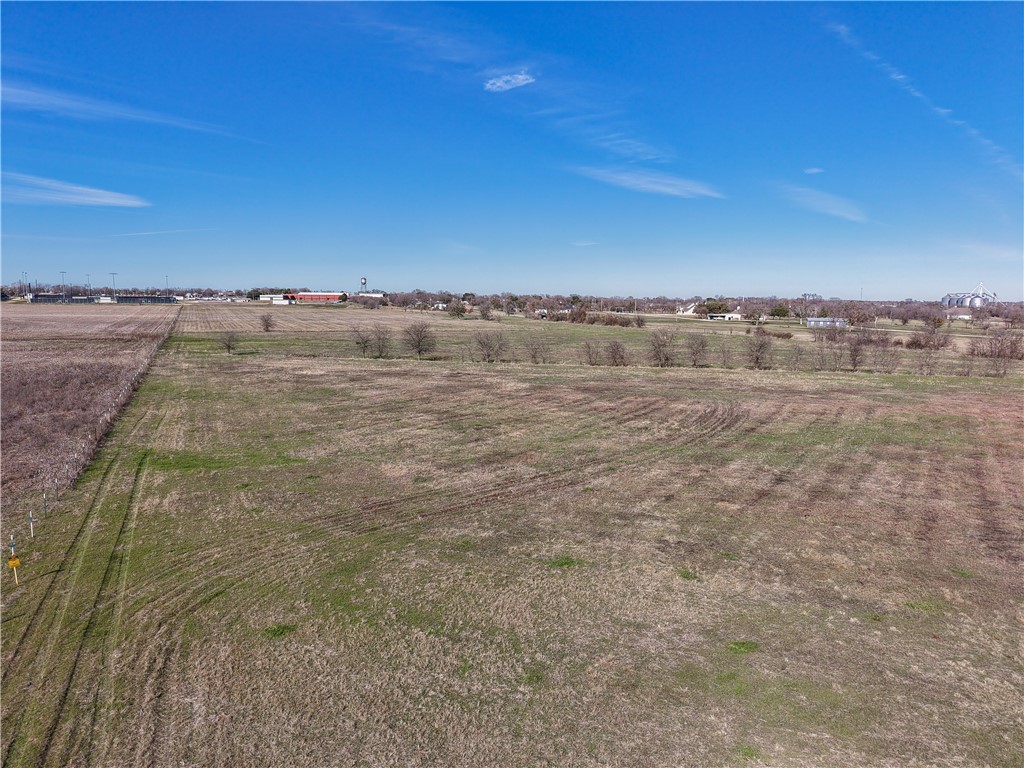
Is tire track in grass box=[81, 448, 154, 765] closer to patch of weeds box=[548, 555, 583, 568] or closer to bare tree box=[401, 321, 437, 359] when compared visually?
patch of weeds box=[548, 555, 583, 568]

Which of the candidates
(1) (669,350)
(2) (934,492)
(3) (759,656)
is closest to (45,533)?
(3) (759,656)

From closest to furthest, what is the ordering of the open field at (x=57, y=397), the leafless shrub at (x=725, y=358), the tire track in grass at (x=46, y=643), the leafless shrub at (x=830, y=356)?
1. the tire track in grass at (x=46, y=643)
2. the open field at (x=57, y=397)
3. the leafless shrub at (x=830, y=356)
4. the leafless shrub at (x=725, y=358)

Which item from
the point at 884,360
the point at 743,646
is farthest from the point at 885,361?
the point at 743,646

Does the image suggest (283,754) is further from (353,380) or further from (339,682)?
(353,380)

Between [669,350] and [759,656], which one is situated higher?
[669,350]

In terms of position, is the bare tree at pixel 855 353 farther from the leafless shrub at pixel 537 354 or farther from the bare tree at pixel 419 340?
the bare tree at pixel 419 340

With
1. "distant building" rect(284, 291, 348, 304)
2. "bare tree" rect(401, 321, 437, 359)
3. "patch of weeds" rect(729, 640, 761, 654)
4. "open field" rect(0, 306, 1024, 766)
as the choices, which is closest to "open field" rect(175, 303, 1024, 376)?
"bare tree" rect(401, 321, 437, 359)

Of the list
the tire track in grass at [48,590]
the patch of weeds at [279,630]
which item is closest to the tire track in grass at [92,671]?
the tire track in grass at [48,590]
